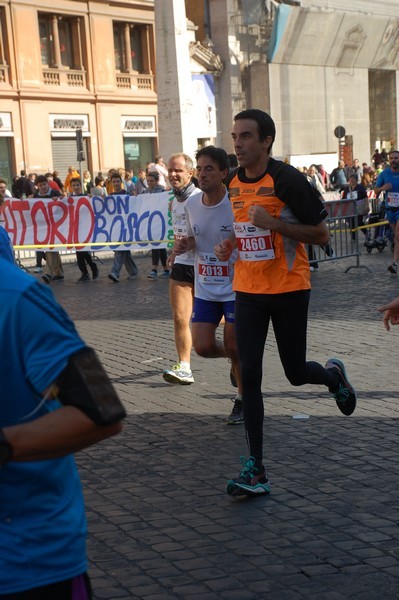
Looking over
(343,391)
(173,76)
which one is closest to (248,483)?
(343,391)

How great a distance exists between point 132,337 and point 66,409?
930 centimetres

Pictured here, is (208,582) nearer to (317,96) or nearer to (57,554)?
(57,554)

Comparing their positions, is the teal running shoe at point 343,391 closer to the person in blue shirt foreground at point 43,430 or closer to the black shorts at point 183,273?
the black shorts at point 183,273

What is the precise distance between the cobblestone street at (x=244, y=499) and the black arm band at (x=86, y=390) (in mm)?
2223

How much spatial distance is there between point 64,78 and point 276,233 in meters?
36.0

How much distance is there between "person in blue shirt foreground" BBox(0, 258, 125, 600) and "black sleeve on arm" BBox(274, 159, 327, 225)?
339 cm

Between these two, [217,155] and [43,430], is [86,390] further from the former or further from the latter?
[217,155]

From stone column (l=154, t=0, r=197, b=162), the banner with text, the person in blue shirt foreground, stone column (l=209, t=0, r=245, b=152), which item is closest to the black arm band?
the person in blue shirt foreground

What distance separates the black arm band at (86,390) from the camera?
199 cm


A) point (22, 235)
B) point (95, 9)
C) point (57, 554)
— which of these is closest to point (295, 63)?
point (95, 9)

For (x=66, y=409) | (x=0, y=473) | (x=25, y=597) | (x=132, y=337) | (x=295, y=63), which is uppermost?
(x=295, y=63)

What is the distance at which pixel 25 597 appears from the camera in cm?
212

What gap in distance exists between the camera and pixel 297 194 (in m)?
5.40

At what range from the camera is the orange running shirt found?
5410mm
